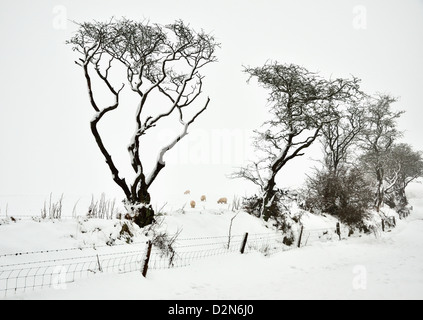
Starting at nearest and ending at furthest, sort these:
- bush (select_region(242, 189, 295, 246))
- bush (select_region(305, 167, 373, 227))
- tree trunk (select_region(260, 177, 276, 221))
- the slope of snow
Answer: the slope of snow → tree trunk (select_region(260, 177, 276, 221)) → bush (select_region(242, 189, 295, 246)) → bush (select_region(305, 167, 373, 227))

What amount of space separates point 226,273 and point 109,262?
3.30 meters

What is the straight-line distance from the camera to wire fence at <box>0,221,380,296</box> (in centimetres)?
508

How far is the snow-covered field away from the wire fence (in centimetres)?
27

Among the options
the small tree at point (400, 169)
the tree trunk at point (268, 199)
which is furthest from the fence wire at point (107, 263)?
the small tree at point (400, 169)

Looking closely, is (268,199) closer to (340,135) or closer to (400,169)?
(340,135)

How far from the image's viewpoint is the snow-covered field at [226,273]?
18.0 ft

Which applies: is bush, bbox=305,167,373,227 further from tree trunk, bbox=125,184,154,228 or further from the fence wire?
tree trunk, bbox=125,184,154,228

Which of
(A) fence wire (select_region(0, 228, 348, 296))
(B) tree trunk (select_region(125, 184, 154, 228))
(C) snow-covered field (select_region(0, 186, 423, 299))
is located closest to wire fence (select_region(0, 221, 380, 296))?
(A) fence wire (select_region(0, 228, 348, 296))

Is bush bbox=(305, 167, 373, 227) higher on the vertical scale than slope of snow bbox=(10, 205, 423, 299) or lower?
higher

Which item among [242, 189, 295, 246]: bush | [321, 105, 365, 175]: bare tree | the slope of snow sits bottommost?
the slope of snow

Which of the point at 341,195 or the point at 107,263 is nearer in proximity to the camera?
the point at 107,263

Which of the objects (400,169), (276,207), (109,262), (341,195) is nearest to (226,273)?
(109,262)

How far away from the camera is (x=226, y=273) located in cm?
731

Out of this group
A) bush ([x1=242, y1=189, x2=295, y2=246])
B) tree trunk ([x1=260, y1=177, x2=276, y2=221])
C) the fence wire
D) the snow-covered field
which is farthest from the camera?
bush ([x1=242, y1=189, x2=295, y2=246])
